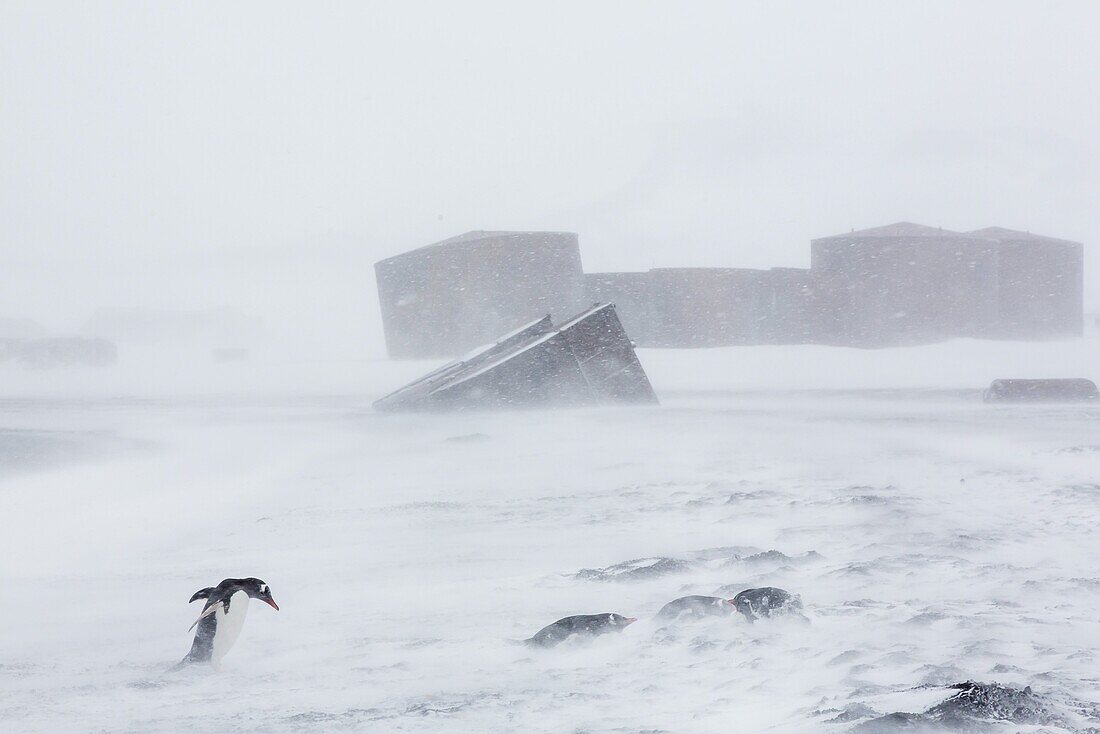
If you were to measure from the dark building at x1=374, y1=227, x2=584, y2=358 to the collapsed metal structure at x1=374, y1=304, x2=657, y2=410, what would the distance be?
1037 centimetres

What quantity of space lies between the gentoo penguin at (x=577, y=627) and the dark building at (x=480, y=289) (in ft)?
61.8

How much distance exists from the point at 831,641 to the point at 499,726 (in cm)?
125

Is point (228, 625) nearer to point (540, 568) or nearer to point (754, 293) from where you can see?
point (540, 568)

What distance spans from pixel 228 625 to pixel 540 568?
1.51 meters

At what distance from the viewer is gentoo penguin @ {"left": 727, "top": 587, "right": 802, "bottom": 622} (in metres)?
3.44

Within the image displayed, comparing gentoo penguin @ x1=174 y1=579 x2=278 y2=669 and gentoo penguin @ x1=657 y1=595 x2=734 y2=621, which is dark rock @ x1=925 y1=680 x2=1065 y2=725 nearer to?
gentoo penguin @ x1=657 y1=595 x2=734 y2=621

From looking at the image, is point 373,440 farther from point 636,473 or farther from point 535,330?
point 535,330

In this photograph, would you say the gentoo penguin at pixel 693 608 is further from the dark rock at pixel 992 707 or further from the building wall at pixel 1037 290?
the building wall at pixel 1037 290

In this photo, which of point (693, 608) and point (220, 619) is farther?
point (693, 608)

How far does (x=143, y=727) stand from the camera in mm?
2684

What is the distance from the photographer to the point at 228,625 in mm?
3283

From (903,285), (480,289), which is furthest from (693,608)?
(903,285)

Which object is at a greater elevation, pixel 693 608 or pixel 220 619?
pixel 220 619

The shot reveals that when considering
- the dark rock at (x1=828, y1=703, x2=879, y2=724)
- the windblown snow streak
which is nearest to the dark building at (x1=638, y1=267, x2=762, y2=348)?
the windblown snow streak
